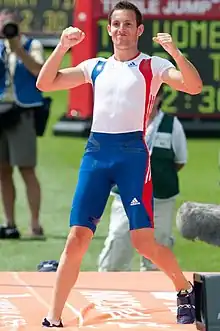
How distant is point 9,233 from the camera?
10086 millimetres

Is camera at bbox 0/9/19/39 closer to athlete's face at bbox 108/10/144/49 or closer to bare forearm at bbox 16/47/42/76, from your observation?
bare forearm at bbox 16/47/42/76

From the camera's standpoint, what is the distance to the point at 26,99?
402 inches

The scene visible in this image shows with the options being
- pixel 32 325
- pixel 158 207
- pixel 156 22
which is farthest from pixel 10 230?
pixel 156 22

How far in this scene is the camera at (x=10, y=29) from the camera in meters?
9.90

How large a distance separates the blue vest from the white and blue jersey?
12.4 ft

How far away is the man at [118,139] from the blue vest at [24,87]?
3712 millimetres

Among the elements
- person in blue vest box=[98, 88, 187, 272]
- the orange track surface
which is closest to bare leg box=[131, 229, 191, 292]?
the orange track surface

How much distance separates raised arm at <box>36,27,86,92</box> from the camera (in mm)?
6316

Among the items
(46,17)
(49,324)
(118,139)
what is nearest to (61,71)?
(118,139)

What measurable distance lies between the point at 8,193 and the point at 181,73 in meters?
4.26

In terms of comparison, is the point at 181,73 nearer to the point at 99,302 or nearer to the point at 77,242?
the point at 77,242

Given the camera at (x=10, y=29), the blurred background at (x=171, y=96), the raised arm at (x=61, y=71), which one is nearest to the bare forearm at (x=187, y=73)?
the raised arm at (x=61, y=71)

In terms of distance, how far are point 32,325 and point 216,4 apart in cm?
Answer: 989

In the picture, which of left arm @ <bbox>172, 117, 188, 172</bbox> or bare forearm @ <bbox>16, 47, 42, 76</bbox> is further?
bare forearm @ <bbox>16, 47, 42, 76</bbox>
